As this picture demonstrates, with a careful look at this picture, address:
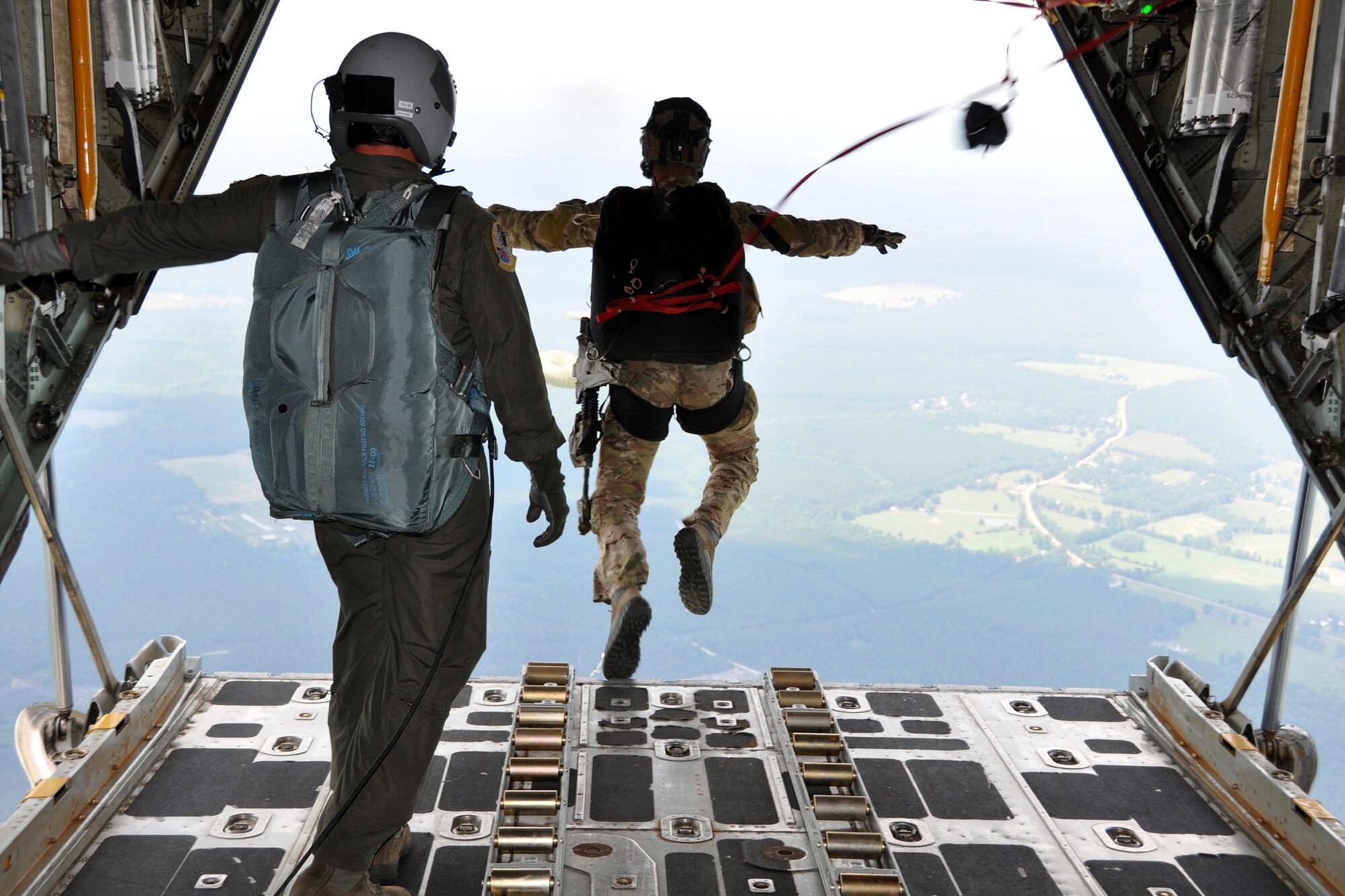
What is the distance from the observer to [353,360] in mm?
2814

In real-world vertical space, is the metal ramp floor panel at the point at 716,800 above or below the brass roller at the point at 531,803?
below

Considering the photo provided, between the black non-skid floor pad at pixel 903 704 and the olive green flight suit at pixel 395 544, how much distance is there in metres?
2.27

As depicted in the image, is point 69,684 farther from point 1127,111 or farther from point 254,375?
point 1127,111

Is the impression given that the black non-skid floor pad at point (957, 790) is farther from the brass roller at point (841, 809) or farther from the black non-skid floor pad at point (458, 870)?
the black non-skid floor pad at point (458, 870)

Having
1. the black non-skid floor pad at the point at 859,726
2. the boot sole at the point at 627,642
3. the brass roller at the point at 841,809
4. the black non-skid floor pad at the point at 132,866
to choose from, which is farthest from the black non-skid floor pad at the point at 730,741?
the black non-skid floor pad at the point at 132,866

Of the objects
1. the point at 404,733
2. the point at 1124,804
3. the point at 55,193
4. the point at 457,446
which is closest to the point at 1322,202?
the point at 1124,804

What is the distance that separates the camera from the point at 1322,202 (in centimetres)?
423

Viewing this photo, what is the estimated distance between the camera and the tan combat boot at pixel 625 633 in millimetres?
4625

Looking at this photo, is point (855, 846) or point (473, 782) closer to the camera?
point (855, 846)

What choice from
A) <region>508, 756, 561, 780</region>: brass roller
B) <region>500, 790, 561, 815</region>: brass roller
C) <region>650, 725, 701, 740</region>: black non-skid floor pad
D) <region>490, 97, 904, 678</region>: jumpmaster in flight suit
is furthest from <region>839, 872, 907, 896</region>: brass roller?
<region>490, 97, 904, 678</region>: jumpmaster in flight suit

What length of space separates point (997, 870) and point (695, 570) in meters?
1.57

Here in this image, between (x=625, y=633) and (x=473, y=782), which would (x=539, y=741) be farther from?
(x=625, y=633)

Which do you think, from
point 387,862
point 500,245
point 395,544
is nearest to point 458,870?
point 387,862

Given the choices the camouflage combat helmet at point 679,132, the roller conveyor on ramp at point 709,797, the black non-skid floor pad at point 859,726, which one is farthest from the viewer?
the black non-skid floor pad at point 859,726
